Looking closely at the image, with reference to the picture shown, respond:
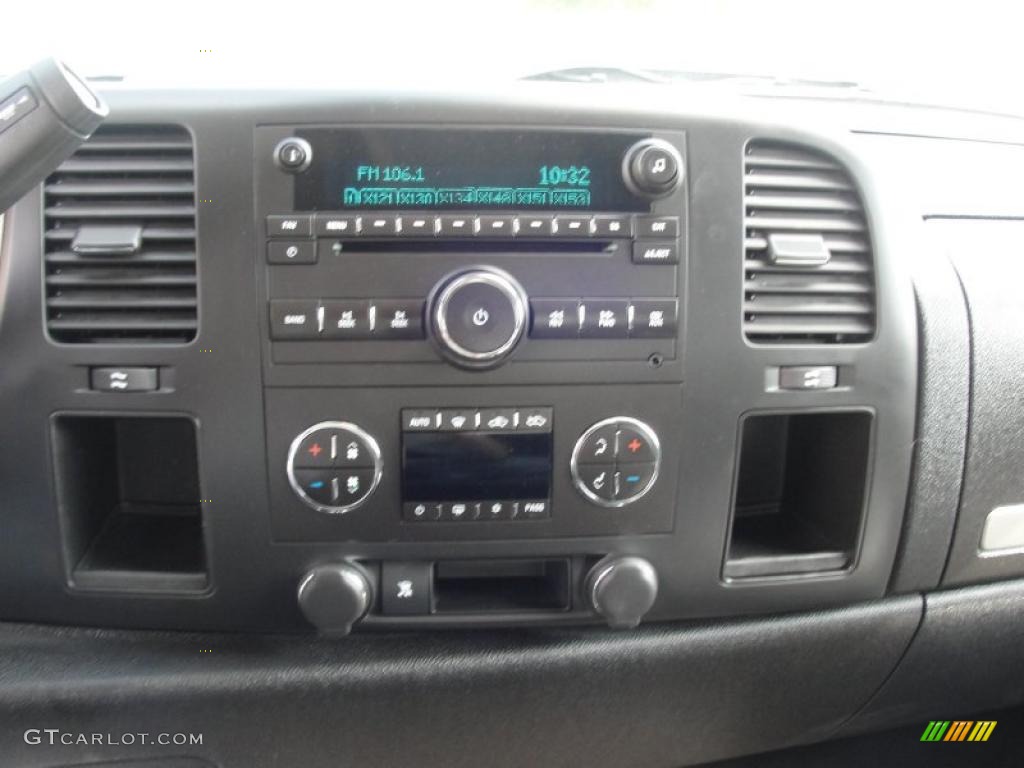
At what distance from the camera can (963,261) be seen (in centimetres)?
132

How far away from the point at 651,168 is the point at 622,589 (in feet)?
1.66

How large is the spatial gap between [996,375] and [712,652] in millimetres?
571

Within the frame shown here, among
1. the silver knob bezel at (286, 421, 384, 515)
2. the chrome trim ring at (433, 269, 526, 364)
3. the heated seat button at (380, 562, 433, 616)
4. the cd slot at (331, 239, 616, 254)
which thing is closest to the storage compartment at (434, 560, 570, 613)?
the heated seat button at (380, 562, 433, 616)

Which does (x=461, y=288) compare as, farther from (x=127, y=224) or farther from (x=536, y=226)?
(x=127, y=224)

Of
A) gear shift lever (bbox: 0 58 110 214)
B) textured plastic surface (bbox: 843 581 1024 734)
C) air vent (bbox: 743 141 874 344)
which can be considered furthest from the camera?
textured plastic surface (bbox: 843 581 1024 734)

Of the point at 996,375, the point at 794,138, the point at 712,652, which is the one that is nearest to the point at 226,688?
the point at 712,652

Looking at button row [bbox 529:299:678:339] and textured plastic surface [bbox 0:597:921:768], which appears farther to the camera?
textured plastic surface [bbox 0:597:921:768]

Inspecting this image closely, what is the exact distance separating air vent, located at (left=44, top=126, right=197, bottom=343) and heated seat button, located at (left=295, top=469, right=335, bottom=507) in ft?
0.68

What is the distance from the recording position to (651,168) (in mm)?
1037

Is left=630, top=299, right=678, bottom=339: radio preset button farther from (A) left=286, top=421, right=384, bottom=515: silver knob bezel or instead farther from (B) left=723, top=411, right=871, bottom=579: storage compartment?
(A) left=286, top=421, right=384, bottom=515: silver knob bezel

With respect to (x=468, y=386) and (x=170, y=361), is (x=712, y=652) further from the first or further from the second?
(x=170, y=361)

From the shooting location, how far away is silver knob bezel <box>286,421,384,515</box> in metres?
1.05

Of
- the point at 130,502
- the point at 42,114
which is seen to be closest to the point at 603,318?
the point at 42,114

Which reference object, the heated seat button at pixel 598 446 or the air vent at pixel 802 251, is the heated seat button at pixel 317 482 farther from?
the air vent at pixel 802 251
